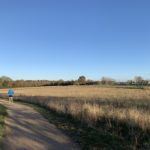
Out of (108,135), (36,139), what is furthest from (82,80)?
(36,139)

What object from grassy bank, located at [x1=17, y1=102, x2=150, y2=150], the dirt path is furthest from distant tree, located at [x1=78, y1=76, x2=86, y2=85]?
the dirt path

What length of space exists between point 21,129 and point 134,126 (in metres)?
4.43

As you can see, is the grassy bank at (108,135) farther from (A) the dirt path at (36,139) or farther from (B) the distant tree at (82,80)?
(B) the distant tree at (82,80)

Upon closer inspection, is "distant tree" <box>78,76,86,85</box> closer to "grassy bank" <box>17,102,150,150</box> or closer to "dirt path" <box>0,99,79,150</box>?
"grassy bank" <box>17,102,150,150</box>

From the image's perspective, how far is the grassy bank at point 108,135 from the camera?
741 cm

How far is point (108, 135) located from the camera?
8781mm

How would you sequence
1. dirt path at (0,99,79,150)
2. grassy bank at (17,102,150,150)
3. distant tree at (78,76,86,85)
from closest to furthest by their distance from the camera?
dirt path at (0,99,79,150)
grassy bank at (17,102,150,150)
distant tree at (78,76,86,85)

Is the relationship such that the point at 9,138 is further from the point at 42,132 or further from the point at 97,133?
the point at 97,133

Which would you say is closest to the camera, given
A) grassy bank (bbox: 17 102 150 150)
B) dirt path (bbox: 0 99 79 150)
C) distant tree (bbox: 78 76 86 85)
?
dirt path (bbox: 0 99 79 150)

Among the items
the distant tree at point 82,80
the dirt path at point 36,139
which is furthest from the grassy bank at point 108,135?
the distant tree at point 82,80

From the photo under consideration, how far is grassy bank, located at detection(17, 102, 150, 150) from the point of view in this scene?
7.41m

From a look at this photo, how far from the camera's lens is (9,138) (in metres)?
8.20

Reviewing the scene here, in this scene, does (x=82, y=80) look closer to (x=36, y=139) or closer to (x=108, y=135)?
(x=108, y=135)

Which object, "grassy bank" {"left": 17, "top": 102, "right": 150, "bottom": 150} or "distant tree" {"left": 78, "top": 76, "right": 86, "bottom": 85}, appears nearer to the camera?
"grassy bank" {"left": 17, "top": 102, "right": 150, "bottom": 150}
